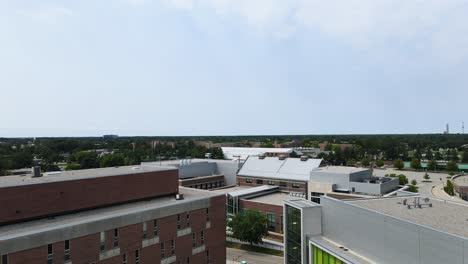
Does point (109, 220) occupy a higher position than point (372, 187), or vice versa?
Answer: point (109, 220)

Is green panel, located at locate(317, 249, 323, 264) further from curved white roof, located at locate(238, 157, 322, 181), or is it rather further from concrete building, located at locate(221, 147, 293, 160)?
concrete building, located at locate(221, 147, 293, 160)

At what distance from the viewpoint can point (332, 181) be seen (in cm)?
5819

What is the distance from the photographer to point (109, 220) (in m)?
28.6

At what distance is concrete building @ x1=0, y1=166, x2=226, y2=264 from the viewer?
1011 inches

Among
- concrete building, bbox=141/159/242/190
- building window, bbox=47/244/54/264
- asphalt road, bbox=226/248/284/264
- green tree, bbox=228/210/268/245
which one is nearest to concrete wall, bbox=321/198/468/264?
building window, bbox=47/244/54/264

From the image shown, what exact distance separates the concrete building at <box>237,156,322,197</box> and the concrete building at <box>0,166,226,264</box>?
34.1 meters

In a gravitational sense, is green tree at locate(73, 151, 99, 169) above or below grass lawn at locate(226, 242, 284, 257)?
above

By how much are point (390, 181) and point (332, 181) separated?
8.83 m

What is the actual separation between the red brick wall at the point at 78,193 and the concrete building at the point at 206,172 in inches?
1407

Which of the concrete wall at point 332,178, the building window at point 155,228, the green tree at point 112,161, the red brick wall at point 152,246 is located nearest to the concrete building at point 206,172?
the concrete wall at point 332,178

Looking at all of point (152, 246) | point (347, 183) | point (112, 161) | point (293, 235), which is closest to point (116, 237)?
point (152, 246)

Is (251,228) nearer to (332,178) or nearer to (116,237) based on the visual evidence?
(332,178)

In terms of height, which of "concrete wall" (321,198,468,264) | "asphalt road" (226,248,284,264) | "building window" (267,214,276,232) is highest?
"concrete wall" (321,198,468,264)

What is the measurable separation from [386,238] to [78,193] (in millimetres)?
24617
